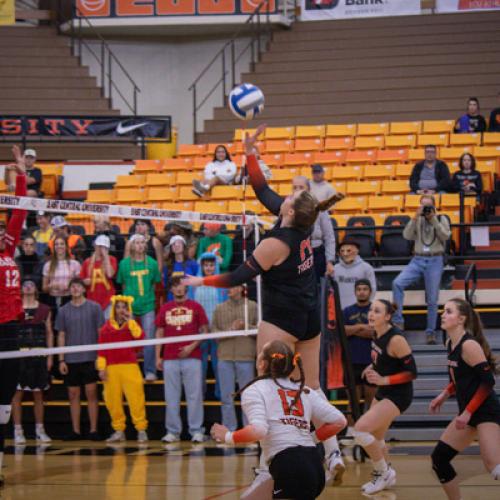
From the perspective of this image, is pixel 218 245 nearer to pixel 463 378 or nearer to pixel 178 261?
pixel 178 261

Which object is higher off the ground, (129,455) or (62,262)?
(62,262)

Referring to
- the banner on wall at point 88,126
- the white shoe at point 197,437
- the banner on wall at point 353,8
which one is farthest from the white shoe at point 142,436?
the banner on wall at point 353,8

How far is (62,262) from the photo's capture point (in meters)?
12.4

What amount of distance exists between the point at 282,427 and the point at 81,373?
7.20 metres

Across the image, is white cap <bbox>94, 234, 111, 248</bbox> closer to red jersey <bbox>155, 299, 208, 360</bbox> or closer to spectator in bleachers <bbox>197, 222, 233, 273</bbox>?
red jersey <bbox>155, 299, 208, 360</bbox>

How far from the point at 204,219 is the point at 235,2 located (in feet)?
48.3

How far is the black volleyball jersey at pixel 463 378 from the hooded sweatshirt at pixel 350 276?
5104 mm

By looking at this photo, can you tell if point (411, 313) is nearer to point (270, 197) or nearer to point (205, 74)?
point (270, 197)

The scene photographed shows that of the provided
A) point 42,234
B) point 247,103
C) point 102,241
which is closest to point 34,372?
point 102,241

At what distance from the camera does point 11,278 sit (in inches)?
330

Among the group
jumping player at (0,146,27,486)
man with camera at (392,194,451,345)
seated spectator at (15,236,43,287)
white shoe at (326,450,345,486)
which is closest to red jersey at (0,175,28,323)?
jumping player at (0,146,27,486)

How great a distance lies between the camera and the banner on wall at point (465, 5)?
2342cm

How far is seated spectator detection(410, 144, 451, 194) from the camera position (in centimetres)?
1645

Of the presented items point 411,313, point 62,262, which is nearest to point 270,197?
point 62,262
